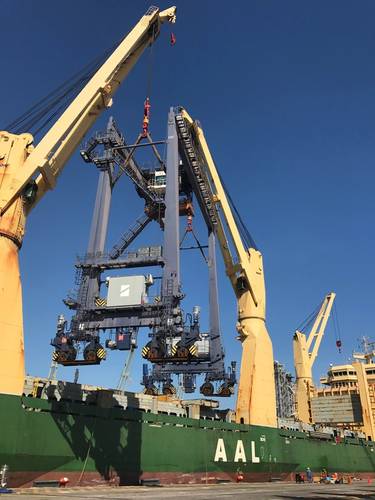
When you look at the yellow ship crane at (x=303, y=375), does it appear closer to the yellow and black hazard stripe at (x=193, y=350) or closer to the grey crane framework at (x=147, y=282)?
the grey crane framework at (x=147, y=282)

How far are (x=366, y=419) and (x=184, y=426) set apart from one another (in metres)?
30.9

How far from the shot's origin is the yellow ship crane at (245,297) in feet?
95.5

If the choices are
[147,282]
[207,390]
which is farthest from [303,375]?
[147,282]

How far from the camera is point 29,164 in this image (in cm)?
1700

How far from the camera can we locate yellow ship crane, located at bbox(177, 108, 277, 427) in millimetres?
29094

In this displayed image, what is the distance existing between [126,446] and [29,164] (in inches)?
561

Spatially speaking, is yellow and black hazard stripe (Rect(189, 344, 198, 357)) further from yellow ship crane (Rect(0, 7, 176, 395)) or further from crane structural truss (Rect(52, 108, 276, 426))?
yellow ship crane (Rect(0, 7, 176, 395))

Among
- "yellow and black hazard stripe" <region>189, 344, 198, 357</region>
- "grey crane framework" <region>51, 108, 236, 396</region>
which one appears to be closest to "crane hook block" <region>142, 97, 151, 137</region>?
"grey crane framework" <region>51, 108, 236, 396</region>

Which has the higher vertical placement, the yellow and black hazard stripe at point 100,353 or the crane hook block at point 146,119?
the crane hook block at point 146,119

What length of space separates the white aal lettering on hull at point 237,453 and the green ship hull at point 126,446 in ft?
0.18

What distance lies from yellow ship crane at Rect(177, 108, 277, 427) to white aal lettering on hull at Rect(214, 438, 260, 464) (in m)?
1.65

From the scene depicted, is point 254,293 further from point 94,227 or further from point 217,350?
point 94,227

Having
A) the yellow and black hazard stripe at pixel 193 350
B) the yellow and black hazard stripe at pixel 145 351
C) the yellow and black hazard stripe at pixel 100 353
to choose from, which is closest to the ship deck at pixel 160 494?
the yellow and black hazard stripe at pixel 145 351

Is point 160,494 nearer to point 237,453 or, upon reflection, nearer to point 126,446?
point 126,446
